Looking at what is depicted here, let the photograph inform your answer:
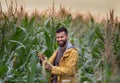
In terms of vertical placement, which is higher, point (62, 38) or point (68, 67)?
point (62, 38)

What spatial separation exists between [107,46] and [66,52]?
1.29ft

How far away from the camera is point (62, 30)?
3424 mm

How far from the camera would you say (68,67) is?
3.36 meters

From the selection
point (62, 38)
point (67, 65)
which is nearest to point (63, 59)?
point (67, 65)

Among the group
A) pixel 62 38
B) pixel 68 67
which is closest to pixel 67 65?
pixel 68 67

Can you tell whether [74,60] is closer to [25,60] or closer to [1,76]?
[1,76]

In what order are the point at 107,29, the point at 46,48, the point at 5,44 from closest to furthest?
the point at 107,29 → the point at 5,44 → the point at 46,48

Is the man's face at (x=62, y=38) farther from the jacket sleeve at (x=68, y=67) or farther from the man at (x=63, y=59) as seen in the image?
the jacket sleeve at (x=68, y=67)

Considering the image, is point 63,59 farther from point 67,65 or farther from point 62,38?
point 62,38

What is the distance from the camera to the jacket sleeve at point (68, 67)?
327 cm

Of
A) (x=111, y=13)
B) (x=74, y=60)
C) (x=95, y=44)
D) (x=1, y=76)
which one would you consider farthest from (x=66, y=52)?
(x=95, y=44)

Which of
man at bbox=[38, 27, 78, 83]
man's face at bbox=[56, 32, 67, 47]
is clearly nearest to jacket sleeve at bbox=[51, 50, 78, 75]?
man at bbox=[38, 27, 78, 83]

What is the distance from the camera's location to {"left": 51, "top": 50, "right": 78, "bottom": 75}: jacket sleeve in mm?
3271

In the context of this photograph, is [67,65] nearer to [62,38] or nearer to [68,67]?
→ [68,67]
